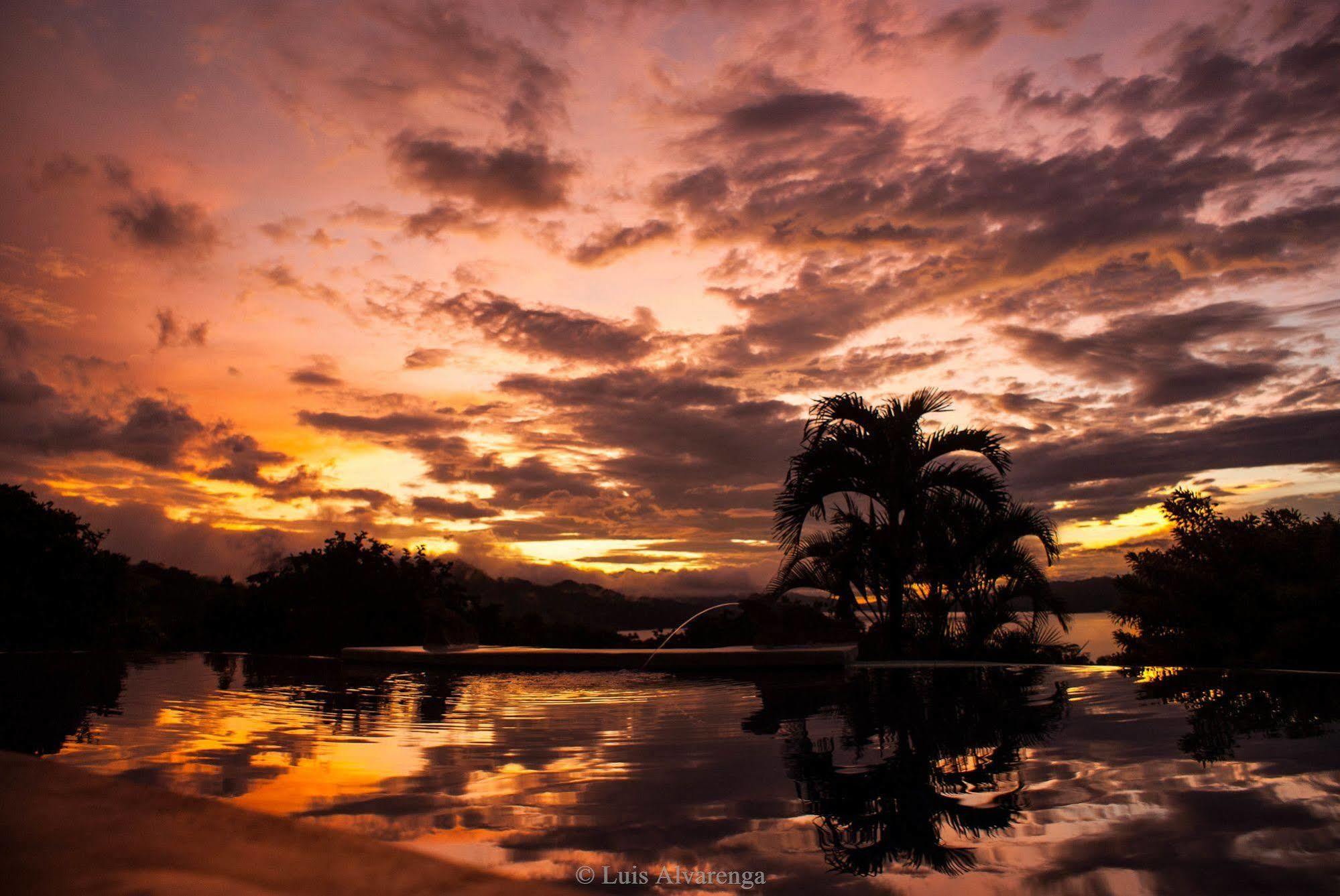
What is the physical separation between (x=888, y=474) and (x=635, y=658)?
14.8ft

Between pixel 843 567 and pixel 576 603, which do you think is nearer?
pixel 843 567

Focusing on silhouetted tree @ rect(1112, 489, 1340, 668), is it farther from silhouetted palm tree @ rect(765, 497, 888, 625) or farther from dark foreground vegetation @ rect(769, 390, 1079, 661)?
silhouetted palm tree @ rect(765, 497, 888, 625)

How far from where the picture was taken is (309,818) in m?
2.60

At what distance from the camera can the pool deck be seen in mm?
8461

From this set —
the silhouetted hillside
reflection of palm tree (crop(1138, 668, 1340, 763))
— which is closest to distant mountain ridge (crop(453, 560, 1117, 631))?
the silhouetted hillside

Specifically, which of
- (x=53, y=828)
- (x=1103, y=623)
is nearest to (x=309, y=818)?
(x=53, y=828)

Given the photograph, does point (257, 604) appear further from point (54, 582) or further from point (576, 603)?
point (576, 603)

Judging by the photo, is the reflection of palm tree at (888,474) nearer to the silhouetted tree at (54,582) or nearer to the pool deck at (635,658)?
the pool deck at (635,658)

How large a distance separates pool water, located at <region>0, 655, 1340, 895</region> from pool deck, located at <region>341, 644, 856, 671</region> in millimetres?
2166

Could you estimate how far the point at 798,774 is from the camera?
327 cm

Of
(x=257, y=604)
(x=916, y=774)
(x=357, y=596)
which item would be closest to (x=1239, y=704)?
(x=916, y=774)

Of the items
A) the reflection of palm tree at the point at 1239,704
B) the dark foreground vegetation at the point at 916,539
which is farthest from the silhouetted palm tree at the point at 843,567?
the reflection of palm tree at the point at 1239,704

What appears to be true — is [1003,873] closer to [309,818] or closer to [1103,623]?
[309,818]

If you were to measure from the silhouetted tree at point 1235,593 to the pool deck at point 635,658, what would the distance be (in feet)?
11.2
